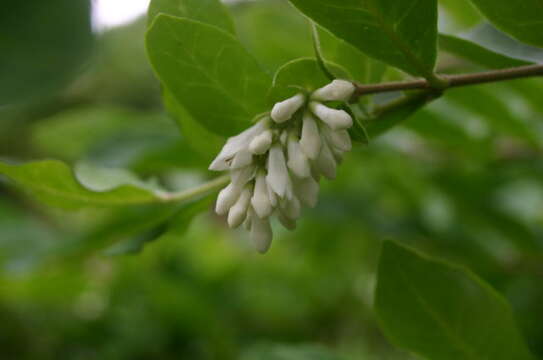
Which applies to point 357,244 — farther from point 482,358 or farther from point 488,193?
point 482,358

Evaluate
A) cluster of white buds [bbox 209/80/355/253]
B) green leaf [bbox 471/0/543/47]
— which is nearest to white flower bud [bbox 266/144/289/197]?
cluster of white buds [bbox 209/80/355/253]

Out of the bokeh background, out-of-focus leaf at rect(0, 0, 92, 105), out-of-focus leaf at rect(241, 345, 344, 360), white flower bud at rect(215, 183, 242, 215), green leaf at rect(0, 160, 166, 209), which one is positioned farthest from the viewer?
the bokeh background

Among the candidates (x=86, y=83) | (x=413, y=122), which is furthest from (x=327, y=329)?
(x=86, y=83)

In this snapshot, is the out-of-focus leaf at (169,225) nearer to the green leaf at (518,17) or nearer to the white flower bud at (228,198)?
the white flower bud at (228,198)

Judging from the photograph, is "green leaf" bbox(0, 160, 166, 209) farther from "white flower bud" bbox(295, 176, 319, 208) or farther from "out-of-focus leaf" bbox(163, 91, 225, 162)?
"white flower bud" bbox(295, 176, 319, 208)

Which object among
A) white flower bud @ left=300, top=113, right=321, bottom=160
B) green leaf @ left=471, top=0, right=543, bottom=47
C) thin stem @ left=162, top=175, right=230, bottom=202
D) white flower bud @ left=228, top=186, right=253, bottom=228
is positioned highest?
green leaf @ left=471, top=0, right=543, bottom=47

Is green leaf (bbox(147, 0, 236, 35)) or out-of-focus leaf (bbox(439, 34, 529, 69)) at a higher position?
green leaf (bbox(147, 0, 236, 35))

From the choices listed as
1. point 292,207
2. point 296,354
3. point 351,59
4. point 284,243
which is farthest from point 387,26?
point 284,243

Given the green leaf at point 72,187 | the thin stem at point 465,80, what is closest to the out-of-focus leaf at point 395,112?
the thin stem at point 465,80
